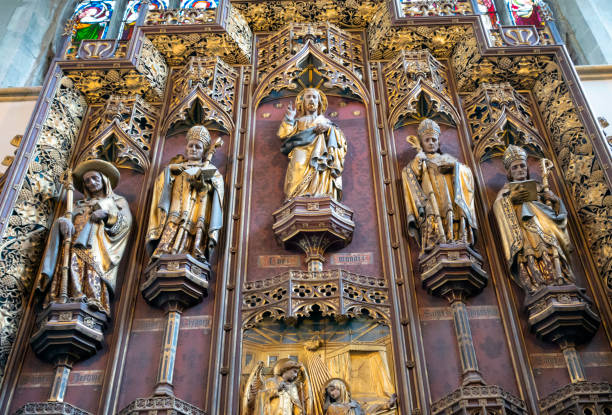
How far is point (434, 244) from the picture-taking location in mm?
7902

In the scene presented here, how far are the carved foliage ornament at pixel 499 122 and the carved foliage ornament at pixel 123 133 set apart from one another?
13.7 feet

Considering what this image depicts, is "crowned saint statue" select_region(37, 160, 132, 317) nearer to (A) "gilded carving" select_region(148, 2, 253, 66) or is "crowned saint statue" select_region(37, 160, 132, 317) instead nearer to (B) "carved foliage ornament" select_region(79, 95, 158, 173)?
(B) "carved foliage ornament" select_region(79, 95, 158, 173)

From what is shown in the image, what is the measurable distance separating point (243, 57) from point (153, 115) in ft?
5.21

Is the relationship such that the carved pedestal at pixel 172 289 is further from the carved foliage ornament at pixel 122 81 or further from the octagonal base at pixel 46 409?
the carved foliage ornament at pixel 122 81

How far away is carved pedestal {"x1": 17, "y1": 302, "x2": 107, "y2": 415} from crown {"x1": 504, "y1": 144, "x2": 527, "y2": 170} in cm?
483

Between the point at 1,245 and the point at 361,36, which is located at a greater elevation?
the point at 361,36

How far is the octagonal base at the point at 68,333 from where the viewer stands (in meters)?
7.27

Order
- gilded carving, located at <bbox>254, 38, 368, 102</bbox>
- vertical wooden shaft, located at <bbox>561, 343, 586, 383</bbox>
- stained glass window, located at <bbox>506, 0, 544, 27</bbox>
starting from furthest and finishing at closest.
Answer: stained glass window, located at <bbox>506, 0, 544, 27</bbox>
gilded carving, located at <bbox>254, 38, 368, 102</bbox>
vertical wooden shaft, located at <bbox>561, 343, 586, 383</bbox>

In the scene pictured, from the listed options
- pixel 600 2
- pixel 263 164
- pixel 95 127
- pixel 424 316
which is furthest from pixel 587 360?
pixel 600 2

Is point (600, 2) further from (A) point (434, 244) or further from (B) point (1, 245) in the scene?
(B) point (1, 245)

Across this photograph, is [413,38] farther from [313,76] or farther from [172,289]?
[172,289]

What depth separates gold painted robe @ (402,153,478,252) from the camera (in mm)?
7992

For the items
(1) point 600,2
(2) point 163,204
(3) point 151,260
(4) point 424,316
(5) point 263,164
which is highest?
(1) point 600,2

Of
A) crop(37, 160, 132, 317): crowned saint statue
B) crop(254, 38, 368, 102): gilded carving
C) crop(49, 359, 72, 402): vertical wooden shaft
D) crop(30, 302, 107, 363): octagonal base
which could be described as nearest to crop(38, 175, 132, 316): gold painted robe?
crop(37, 160, 132, 317): crowned saint statue
